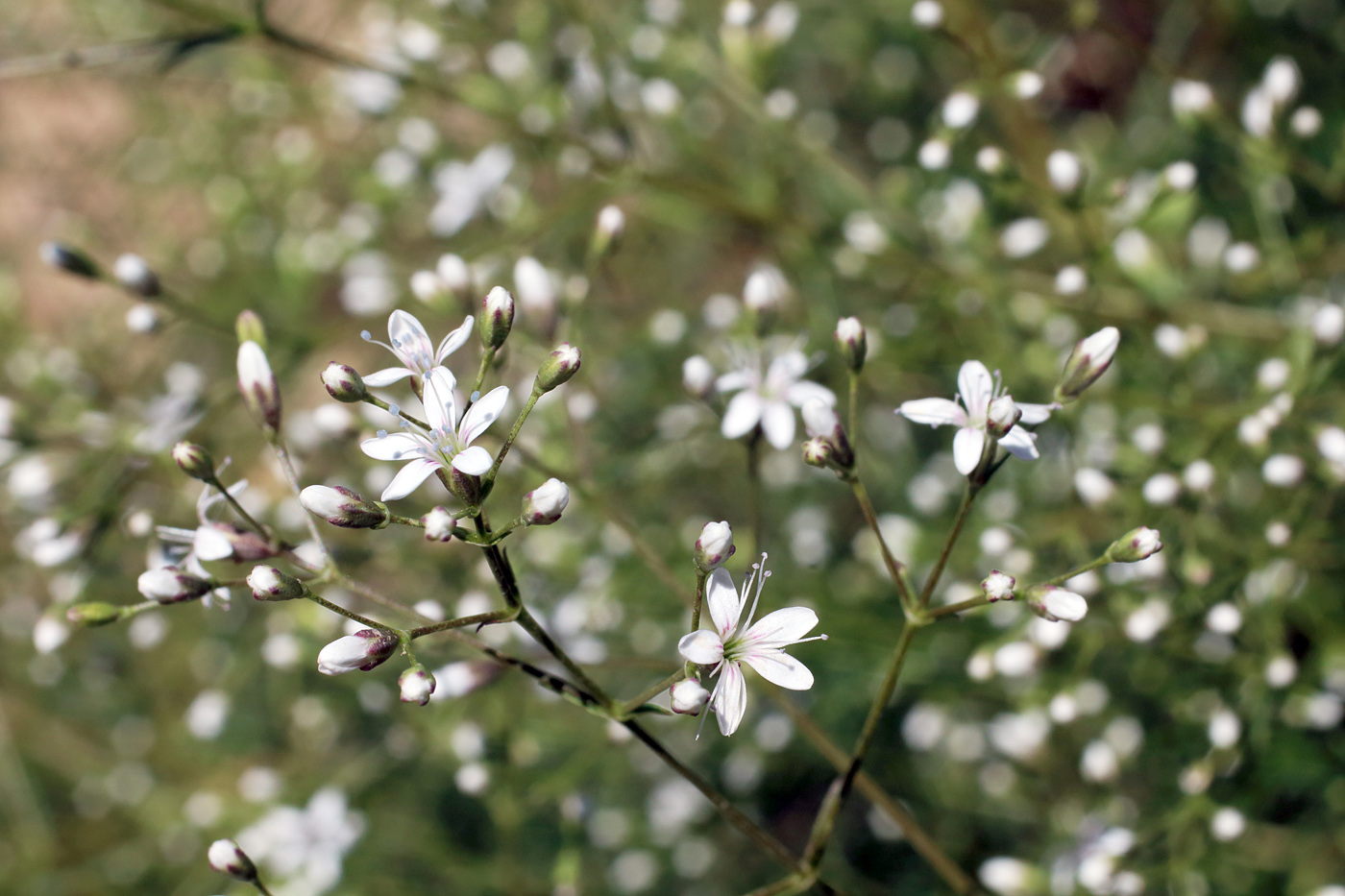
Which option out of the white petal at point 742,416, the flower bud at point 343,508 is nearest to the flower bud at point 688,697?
the flower bud at point 343,508

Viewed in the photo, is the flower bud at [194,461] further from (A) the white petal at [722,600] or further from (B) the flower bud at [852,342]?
(B) the flower bud at [852,342]

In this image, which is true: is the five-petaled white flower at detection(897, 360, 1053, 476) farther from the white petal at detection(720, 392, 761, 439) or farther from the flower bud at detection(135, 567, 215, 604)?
the flower bud at detection(135, 567, 215, 604)

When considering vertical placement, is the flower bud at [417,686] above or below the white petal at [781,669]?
below

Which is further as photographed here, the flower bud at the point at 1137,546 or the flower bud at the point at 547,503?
the flower bud at the point at 1137,546

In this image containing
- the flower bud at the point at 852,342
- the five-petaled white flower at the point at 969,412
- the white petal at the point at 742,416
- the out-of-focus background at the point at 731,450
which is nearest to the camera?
the five-petaled white flower at the point at 969,412

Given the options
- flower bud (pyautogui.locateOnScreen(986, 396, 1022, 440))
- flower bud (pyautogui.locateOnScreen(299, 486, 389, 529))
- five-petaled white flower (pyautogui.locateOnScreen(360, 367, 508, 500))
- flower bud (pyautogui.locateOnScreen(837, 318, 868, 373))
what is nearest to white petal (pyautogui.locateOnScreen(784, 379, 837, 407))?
flower bud (pyautogui.locateOnScreen(837, 318, 868, 373))

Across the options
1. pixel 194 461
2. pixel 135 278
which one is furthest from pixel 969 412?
pixel 135 278
